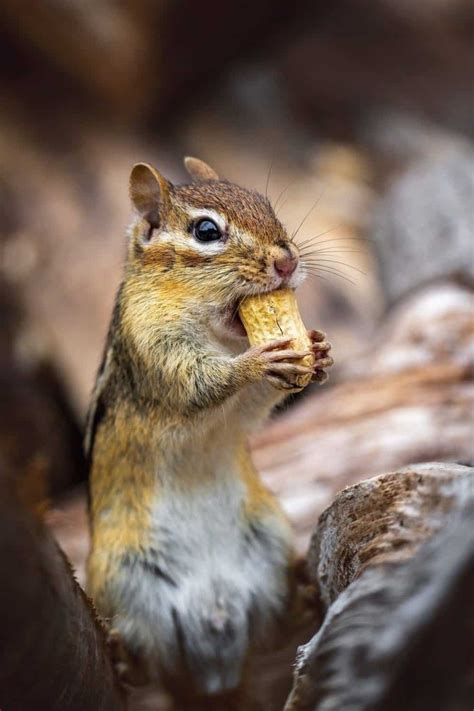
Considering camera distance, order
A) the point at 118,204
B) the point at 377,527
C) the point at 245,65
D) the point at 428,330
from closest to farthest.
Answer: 1. the point at 377,527
2. the point at 428,330
3. the point at 118,204
4. the point at 245,65

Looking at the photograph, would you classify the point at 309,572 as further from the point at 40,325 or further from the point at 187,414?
the point at 40,325

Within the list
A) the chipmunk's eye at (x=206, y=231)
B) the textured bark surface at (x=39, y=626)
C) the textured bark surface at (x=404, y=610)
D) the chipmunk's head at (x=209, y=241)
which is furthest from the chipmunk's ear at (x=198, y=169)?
the textured bark surface at (x=39, y=626)

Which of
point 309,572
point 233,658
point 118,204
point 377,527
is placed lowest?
point 233,658

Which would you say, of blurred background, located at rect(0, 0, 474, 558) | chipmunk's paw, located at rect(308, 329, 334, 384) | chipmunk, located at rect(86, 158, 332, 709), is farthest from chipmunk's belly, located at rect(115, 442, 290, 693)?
blurred background, located at rect(0, 0, 474, 558)

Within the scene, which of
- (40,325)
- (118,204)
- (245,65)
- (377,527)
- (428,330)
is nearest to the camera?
(377,527)

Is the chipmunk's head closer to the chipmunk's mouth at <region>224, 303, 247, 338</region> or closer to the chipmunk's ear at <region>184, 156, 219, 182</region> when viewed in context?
the chipmunk's mouth at <region>224, 303, 247, 338</region>

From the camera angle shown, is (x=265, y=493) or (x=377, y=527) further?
(x=265, y=493)

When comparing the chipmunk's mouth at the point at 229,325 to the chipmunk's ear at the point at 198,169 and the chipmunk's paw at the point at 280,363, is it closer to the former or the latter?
the chipmunk's paw at the point at 280,363

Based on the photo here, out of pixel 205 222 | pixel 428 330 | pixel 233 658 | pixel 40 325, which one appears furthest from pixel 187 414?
pixel 40 325
